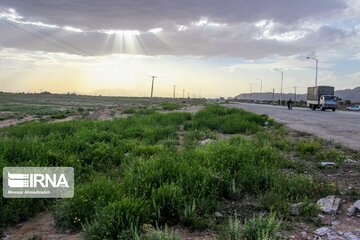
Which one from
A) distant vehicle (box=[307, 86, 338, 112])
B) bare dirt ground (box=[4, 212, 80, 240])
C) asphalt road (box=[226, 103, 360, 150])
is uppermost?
distant vehicle (box=[307, 86, 338, 112])

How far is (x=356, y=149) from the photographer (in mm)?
10438

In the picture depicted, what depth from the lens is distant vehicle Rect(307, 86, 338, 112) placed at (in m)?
46.7

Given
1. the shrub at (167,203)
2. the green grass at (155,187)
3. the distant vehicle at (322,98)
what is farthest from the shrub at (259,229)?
the distant vehicle at (322,98)

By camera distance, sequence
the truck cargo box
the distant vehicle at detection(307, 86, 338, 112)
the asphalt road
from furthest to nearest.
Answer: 1. the truck cargo box
2. the distant vehicle at detection(307, 86, 338, 112)
3. the asphalt road

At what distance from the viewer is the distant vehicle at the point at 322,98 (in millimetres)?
46688

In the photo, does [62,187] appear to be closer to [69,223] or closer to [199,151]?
[69,223]

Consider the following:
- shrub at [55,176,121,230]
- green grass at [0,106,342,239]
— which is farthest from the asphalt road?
shrub at [55,176,121,230]

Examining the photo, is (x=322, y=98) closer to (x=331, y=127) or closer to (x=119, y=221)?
(x=331, y=127)

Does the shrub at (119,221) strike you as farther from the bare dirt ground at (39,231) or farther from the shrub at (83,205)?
the bare dirt ground at (39,231)

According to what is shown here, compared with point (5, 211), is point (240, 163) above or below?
above

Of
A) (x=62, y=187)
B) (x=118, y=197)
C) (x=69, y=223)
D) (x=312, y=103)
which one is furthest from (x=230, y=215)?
(x=312, y=103)

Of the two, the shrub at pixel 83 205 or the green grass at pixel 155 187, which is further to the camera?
the shrub at pixel 83 205

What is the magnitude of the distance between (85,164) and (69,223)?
3.35 meters

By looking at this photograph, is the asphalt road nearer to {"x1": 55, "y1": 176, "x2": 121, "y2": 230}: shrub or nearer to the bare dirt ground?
{"x1": 55, "y1": 176, "x2": 121, "y2": 230}: shrub
